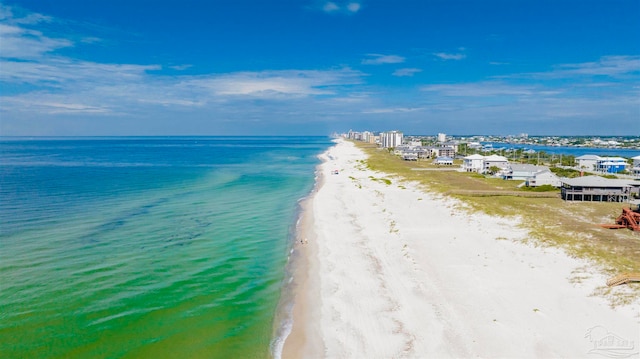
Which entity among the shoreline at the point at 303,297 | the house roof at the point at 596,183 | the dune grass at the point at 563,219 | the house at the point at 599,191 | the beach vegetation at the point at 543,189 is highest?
the house roof at the point at 596,183

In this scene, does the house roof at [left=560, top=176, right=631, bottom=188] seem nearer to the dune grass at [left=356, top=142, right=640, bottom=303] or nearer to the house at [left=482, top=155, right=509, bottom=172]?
the dune grass at [left=356, top=142, right=640, bottom=303]

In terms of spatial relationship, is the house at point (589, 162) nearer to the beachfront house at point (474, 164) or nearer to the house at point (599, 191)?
the beachfront house at point (474, 164)

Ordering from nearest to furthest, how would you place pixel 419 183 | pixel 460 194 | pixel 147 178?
pixel 460 194, pixel 419 183, pixel 147 178

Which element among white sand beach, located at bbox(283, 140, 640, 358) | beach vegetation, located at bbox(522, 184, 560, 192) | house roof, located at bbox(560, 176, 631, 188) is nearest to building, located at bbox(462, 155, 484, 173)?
beach vegetation, located at bbox(522, 184, 560, 192)

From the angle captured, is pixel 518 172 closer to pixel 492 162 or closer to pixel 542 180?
pixel 542 180

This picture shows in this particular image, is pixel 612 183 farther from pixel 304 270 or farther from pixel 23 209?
pixel 23 209

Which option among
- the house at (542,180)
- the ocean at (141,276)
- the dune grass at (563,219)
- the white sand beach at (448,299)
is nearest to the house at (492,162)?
the dune grass at (563,219)

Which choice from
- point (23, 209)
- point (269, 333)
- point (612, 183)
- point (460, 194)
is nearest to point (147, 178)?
point (23, 209)
